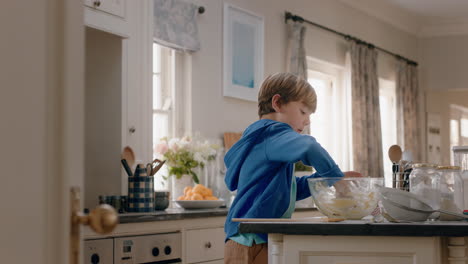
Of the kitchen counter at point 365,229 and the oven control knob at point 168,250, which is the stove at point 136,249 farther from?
the kitchen counter at point 365,229

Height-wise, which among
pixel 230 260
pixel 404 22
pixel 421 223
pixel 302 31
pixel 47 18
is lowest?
pixel 230 260

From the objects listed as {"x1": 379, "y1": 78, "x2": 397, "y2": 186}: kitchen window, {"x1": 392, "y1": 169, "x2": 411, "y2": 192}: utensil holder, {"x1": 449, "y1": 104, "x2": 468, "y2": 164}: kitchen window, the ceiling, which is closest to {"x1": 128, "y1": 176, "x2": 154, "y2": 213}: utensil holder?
{"x1": 392, "y1": 169, "x2": 411, "y2": 192}: utensil holder

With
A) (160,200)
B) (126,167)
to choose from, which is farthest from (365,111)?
(126,167)

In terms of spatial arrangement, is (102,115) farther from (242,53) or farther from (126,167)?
(242,53)

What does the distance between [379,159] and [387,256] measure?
4.85 m

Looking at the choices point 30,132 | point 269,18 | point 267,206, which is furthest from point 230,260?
point 269,18

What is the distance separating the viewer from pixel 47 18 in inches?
28.6

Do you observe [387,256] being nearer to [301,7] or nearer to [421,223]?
[421,223]

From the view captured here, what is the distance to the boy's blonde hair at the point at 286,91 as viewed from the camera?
7.47ft

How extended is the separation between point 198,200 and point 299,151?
5.02 ft

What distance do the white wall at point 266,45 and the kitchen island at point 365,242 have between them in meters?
2.40

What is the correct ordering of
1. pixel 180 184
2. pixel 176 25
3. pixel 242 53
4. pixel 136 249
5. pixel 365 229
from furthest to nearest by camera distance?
pixel 242 53 < pixel 176 25 < pixel 180 184 < pixel 136 249 < pixel 365 229

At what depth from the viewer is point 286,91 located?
7.47 feet

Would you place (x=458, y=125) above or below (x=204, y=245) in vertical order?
above
